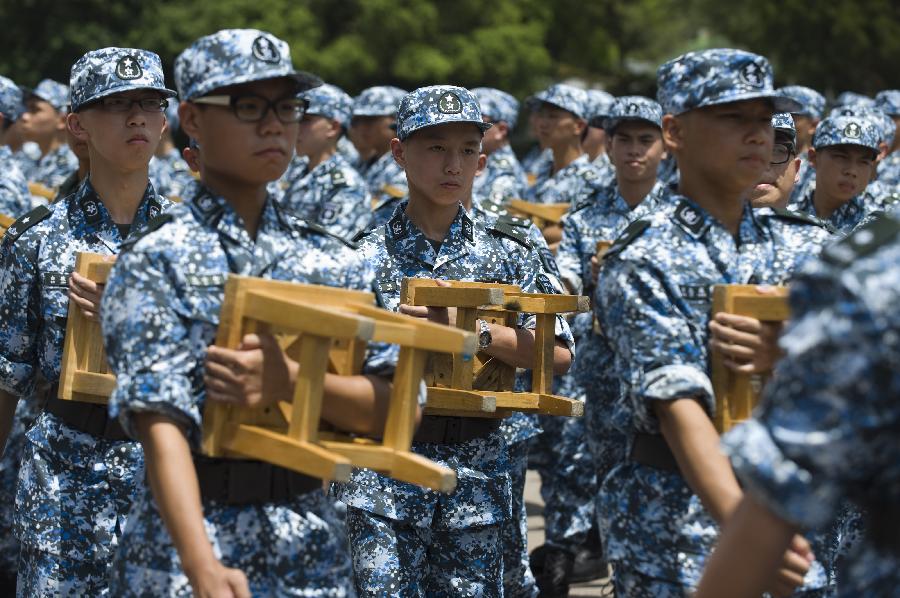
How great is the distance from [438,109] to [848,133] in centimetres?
335

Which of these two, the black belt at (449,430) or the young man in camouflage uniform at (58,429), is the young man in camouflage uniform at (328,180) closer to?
the black belt at (449,430)

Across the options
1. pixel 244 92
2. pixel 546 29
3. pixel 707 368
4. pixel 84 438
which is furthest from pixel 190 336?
pixel 546 29

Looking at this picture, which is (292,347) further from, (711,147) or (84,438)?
(84,438)

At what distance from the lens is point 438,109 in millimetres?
6707

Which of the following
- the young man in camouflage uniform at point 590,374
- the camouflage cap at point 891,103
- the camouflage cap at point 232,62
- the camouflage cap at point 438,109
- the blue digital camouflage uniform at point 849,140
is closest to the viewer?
the camouflage cap at point 232,62

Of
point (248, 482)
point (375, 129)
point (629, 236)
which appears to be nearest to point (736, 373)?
point (629, 236)

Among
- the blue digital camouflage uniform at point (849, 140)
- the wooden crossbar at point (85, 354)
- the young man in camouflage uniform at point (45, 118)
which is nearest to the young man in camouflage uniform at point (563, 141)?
the blue digital camouflage uniform at point (849, 140)

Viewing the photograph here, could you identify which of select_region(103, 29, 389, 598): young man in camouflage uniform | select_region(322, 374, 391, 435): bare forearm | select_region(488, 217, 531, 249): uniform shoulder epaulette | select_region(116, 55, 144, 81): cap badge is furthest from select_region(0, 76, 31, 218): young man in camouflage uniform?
select_region(322, 374, 391, 435): bare forearm

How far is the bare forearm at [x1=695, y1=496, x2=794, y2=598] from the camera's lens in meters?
3.06

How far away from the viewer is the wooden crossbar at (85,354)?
5508 mm

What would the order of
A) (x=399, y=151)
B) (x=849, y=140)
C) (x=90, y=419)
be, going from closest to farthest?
(x=90, y=419), (x=399, y=151), (x=849, y=140)

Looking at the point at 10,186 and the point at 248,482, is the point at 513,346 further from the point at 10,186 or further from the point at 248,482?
the point at 10,186

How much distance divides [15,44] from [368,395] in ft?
128

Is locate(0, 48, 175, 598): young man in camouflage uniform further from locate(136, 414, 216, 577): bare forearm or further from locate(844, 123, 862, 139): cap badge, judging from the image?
locate(844, 123, 862, 139): cap badge
